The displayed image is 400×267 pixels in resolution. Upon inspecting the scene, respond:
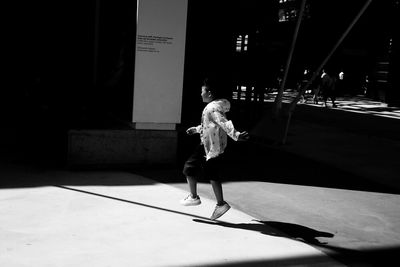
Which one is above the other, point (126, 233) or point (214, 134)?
point (214, 134)

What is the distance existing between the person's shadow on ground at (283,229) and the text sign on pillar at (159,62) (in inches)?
116

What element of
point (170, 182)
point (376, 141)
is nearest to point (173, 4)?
point (170, 182)

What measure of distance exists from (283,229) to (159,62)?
3.62 m

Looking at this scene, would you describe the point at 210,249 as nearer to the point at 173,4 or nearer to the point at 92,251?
the point at 92,251

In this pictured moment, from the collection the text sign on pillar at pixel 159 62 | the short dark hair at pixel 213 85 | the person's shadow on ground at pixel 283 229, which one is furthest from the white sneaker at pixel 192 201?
the text sign on pillar at pixel 159 62

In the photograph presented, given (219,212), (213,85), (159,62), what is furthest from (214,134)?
(159,62)

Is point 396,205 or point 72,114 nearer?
point 396,205

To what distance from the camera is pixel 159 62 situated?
7715 millimetres

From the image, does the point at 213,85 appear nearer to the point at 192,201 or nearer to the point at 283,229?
the point at 192,201

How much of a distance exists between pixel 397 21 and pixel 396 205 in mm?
22344

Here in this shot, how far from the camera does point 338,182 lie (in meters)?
7.86

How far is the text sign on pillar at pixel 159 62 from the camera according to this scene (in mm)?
7520

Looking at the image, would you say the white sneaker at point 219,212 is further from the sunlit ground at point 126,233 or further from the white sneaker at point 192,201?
the white sneaker at point 192,201

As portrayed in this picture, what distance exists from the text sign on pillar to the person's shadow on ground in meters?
2.94
